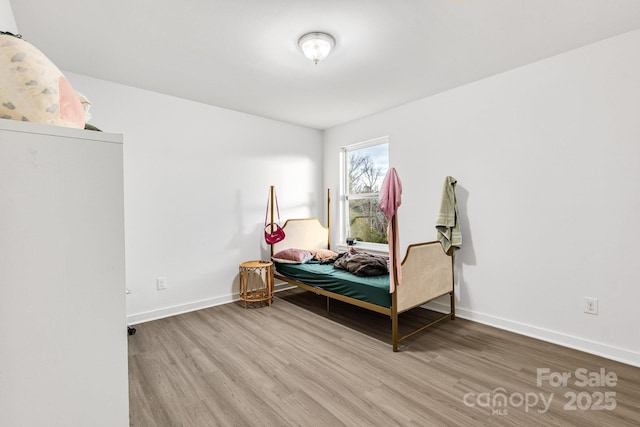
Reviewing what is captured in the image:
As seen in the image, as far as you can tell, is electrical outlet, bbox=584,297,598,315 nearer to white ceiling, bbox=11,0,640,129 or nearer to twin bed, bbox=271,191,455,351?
twin bed, bbox=271,191,455,351

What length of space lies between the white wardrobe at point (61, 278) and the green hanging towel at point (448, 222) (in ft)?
A: 9.51

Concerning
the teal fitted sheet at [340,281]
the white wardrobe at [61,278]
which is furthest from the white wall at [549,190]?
the white wardrobe at [61,278]

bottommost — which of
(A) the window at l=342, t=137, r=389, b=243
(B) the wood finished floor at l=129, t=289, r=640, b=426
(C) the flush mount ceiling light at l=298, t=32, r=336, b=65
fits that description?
(B) the wood finished floor at l=129, t=289, r=640, b=426

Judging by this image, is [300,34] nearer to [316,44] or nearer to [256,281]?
[316,44]

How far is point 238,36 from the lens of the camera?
2.20 m

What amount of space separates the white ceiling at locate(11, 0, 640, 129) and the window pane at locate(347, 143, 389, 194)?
1.08m

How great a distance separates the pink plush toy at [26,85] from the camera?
73 centimetres

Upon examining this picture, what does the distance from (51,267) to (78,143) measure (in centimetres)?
30

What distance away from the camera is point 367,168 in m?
4.34

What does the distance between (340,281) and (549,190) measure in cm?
206

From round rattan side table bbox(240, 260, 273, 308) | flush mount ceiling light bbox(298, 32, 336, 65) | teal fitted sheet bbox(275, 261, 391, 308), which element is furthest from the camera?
round rattan side table bbox(240, 260, 273, 308)

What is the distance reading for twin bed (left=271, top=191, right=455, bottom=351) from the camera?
99.3 inches

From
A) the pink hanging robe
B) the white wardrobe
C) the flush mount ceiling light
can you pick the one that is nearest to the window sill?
the pink hanging robe

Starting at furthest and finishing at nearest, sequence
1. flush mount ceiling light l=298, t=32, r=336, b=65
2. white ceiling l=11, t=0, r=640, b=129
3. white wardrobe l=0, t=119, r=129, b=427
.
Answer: flush mount ceiling light l=298, t=32, r=336, b=65 < white ceiling l=11, t=0, r=640, b=129 < white wardrobe l=0, t=119, r=129, b=427
